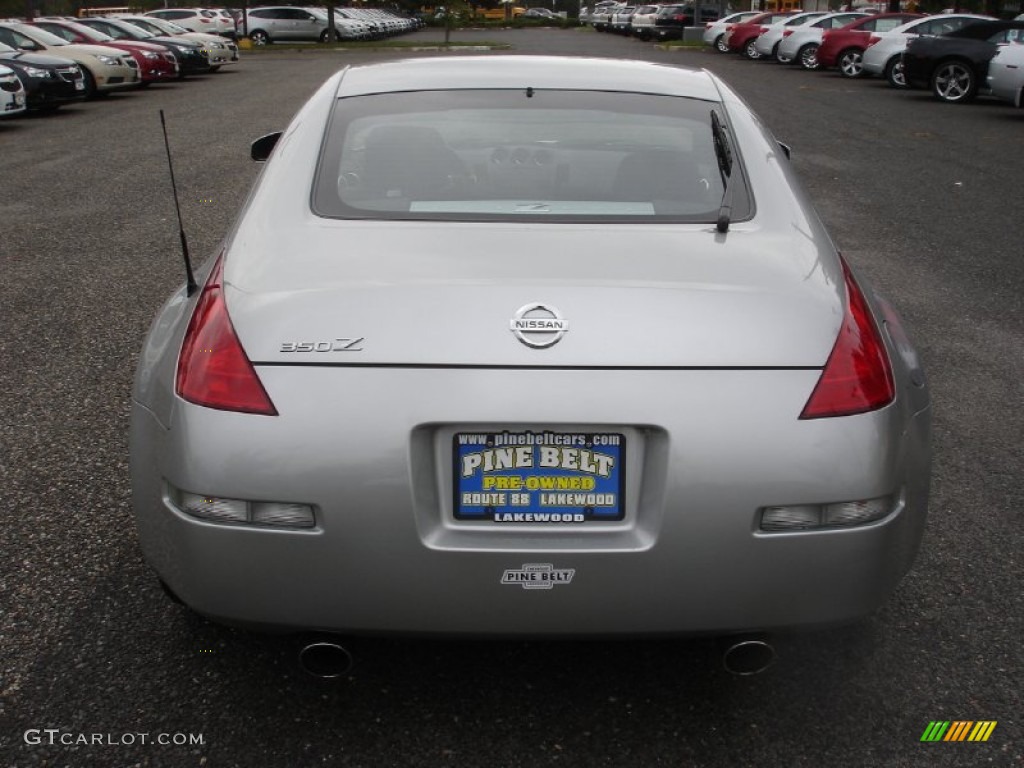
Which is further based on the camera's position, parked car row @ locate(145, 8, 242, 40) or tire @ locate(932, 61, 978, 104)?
parked car row @ locate(145, 8, 242, 40)

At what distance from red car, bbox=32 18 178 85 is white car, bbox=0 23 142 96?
81 centimetres

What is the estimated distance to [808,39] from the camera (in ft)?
98.5

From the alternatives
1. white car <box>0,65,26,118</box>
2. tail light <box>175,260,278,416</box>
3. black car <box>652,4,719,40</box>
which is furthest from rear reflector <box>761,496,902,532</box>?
black car <box>652,4,719,40</box>

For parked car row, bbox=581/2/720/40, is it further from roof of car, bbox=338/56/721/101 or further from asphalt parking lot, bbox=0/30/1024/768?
roof of car, bbox=338/56/721/101

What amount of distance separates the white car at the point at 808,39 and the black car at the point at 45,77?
1851cm

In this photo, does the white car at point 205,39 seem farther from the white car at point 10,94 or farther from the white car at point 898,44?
the white car at point 898,44

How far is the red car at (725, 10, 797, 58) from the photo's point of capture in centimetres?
3534

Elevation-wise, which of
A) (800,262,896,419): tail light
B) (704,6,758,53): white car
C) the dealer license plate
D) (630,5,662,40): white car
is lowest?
(630,5,662,40): white car

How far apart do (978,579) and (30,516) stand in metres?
3.07

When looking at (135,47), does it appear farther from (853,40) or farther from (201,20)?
(201,20)

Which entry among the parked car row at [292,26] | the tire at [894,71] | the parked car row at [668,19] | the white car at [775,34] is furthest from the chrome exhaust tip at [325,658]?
the parked car row at [668,19]

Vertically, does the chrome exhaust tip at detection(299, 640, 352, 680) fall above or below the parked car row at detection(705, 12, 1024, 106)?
above

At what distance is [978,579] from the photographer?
137 inches

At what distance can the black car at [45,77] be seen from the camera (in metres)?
18.1
